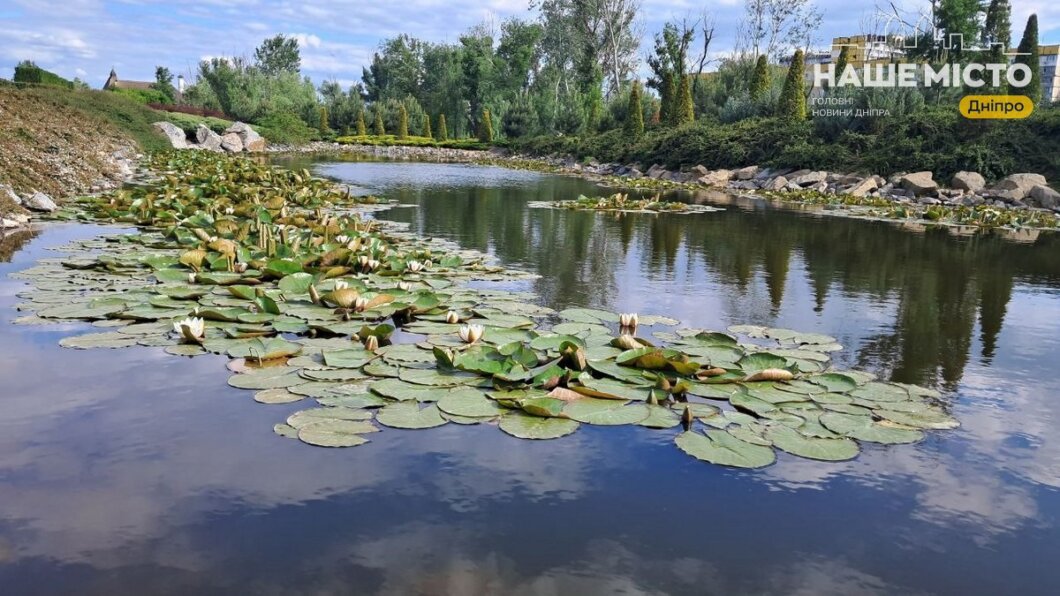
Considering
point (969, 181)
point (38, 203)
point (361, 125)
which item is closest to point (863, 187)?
point (969, 181)

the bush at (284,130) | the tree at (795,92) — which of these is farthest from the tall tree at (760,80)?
the bush at (284,130)

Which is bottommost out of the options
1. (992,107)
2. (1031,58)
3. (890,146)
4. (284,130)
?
(890,146)

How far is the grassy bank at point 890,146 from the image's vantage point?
53.3ft

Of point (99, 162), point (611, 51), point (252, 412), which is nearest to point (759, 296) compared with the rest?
point (252, 412)

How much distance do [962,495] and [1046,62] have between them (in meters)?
66.2

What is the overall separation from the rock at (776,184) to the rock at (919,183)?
8.68ft

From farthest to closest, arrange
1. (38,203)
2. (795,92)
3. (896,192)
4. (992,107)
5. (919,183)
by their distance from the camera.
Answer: (795,92) < (992,107) < (896,192) < (919,183) < (38,203)

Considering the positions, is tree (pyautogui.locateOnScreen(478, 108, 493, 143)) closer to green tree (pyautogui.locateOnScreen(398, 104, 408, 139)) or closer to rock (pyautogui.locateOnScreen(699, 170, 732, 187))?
green tree (pyautogui.locateOnScreen(398, 104, 408, 139))

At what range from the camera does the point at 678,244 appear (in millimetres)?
8586

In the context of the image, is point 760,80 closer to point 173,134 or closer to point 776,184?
point 776,184

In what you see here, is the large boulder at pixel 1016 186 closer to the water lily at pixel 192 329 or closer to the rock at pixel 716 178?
the rock at pixel 716 178

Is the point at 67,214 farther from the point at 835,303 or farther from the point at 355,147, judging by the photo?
the point at 355,147

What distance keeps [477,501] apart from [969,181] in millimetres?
16246

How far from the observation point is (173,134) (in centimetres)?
2714
